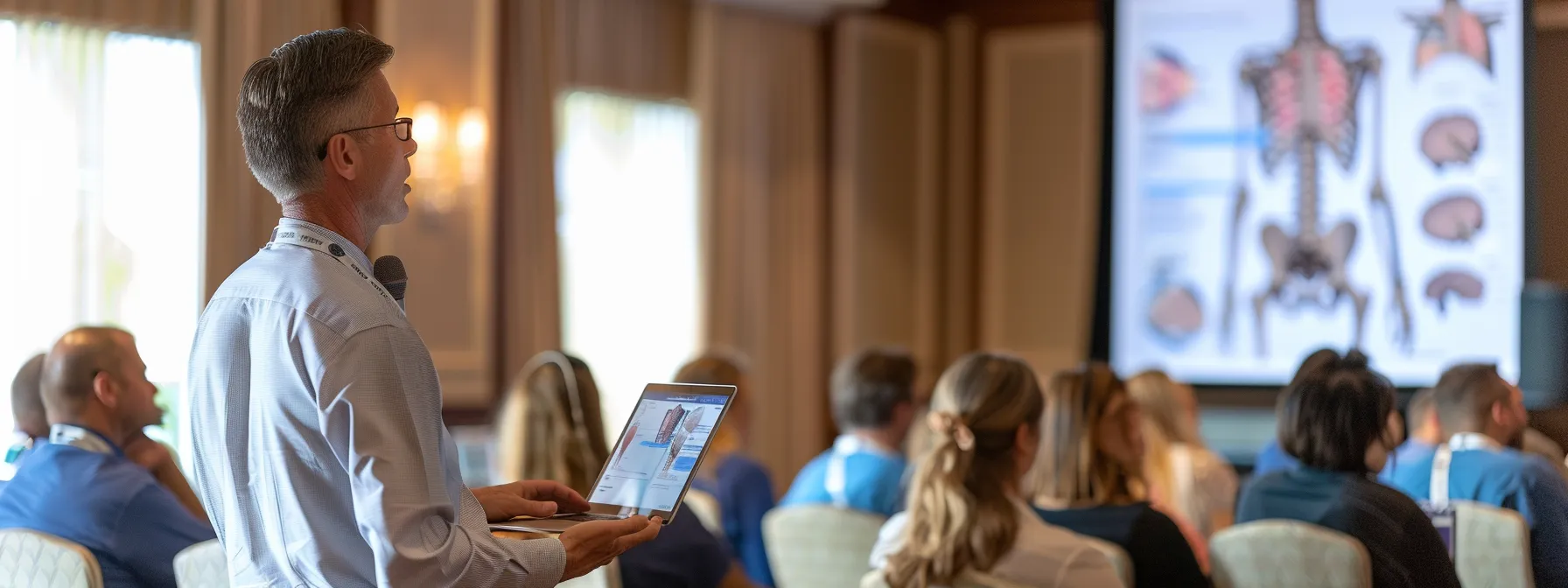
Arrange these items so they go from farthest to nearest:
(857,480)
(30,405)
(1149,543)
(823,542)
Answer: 1. (857,480)
2. (823,542)
3. (30,405)
4. (1149,543)

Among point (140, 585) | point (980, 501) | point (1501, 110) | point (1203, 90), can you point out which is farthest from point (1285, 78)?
point (140, 585)

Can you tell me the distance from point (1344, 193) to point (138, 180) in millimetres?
4966

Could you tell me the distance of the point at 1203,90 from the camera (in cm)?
674

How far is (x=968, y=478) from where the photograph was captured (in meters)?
2.38

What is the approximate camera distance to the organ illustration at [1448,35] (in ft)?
17.5

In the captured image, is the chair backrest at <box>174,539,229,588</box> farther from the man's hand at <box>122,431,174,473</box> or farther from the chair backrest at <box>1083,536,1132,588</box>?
the chair backrest at <box>1083,536,1132,588</box>

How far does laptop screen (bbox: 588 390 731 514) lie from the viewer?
5.70ft

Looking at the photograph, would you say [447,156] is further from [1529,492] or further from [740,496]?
[1529,492]

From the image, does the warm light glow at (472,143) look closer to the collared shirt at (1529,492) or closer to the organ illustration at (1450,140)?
the organ illustration at (1450,140)

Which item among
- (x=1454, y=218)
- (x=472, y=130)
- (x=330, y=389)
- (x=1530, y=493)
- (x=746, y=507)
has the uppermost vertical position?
(x=472, y=130)

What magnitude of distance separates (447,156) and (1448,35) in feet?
13.9

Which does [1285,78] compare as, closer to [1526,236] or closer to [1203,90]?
[1203,90]

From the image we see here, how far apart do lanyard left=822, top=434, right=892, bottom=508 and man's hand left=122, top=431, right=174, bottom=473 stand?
5.91ft

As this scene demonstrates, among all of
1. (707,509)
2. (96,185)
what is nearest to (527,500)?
(707,509)
